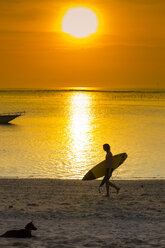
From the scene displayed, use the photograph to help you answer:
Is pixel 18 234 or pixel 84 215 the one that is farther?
pixel 84 215

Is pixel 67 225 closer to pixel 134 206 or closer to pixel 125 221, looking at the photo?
pixel 125 221

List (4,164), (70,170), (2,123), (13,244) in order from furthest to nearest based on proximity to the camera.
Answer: (2,123)
(4,164)
(70,170)
(13,244)

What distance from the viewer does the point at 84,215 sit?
38.3 ft

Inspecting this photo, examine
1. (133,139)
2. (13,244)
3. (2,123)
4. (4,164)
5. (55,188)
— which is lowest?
(13,244)

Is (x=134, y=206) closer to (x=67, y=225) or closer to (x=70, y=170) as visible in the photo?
(x=67, y=225)

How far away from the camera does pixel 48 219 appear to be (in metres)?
11.2

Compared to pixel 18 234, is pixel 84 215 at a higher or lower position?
higher

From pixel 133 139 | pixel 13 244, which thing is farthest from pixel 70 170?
pixel 133 139

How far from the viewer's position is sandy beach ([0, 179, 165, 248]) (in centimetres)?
916

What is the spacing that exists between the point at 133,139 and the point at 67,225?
37.5 metres

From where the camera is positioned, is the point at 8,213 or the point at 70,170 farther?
the point at 70,170

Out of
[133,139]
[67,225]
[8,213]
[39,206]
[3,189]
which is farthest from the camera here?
[133,139]

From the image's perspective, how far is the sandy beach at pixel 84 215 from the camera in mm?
9156

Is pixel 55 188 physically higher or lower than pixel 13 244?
higher
